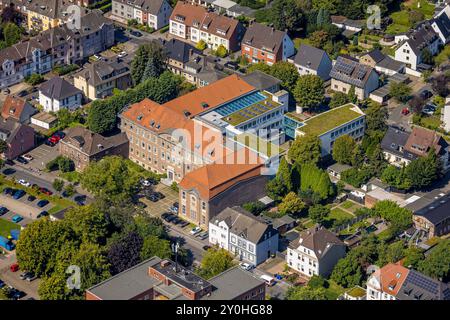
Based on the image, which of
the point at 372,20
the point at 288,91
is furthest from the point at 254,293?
the point at 372,20

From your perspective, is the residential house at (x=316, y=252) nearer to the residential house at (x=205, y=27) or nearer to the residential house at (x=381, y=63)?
the residential house at (x=381, y=63)

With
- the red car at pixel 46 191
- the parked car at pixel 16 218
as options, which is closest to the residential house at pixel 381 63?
the red car at pixel 46 191

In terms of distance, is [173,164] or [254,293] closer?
[254,293]

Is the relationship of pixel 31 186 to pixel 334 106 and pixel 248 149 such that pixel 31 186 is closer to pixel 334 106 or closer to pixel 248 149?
pixel 248 149

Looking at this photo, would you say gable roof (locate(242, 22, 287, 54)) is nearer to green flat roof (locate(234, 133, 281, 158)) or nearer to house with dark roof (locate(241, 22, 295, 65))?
house with dark roof (locate(241, 22, 295, 65))

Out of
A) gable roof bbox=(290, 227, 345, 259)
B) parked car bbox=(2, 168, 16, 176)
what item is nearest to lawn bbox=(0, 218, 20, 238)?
parked car bbox=(2, 168, 16, 176)

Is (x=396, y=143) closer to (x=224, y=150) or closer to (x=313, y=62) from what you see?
(x=224, y=150)

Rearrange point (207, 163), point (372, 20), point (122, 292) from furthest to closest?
point (372, 20)
point (207, 163)
point (122, 292)
